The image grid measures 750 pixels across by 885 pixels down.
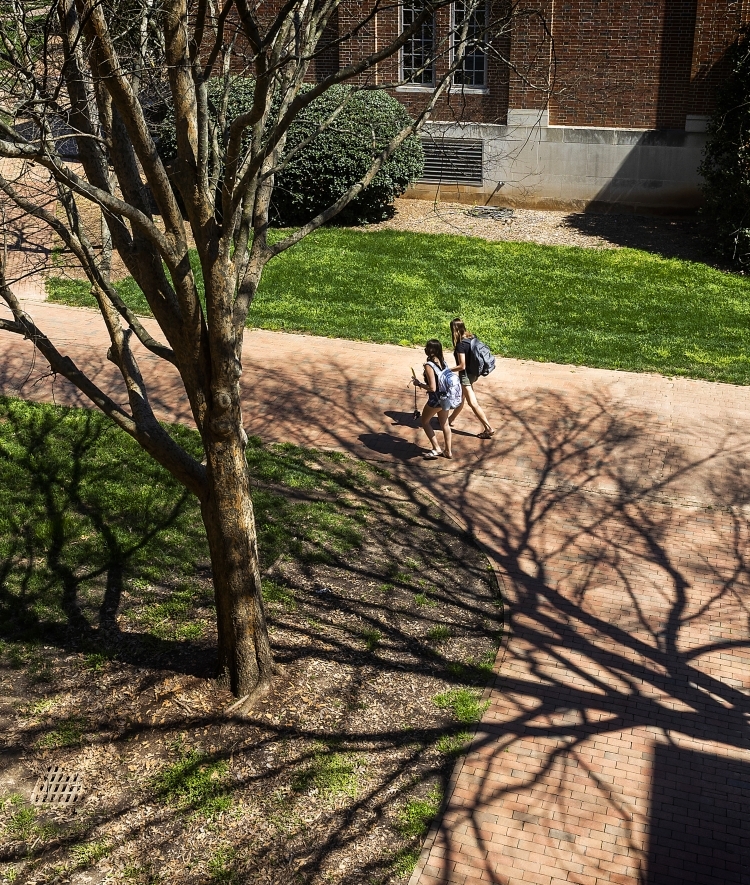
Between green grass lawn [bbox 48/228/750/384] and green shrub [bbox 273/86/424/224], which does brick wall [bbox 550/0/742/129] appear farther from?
green grass lawn [bbox 48/228/750/384]

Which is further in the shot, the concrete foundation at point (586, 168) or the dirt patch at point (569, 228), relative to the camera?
the concrete foundation at point (586, 168)

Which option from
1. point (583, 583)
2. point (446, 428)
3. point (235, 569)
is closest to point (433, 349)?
point (446, 428)

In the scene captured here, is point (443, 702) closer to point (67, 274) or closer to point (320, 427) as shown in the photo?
point (320, 427)

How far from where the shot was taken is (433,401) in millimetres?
10617

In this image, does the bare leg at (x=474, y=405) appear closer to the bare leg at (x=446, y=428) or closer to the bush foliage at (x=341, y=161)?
the bare leg at (x=446, y=428)

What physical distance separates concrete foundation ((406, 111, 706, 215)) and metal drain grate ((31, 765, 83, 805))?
1552 centimetres

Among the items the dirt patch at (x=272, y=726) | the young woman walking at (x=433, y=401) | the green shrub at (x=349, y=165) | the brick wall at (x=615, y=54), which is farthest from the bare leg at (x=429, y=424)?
the brick wall at (x=615, y=54)

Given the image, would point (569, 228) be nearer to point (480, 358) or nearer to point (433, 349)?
point (480, 358)

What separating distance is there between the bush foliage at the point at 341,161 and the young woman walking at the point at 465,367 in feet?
24.6

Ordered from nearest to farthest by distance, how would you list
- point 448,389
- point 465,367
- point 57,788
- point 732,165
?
point 57,788 → point 448,389 → point 465,367 → point 732,165

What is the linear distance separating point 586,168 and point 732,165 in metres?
3.76

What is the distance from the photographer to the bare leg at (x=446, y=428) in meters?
10.8

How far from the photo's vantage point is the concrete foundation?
64.2 ft

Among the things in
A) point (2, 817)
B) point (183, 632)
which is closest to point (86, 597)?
point (183, 632)
